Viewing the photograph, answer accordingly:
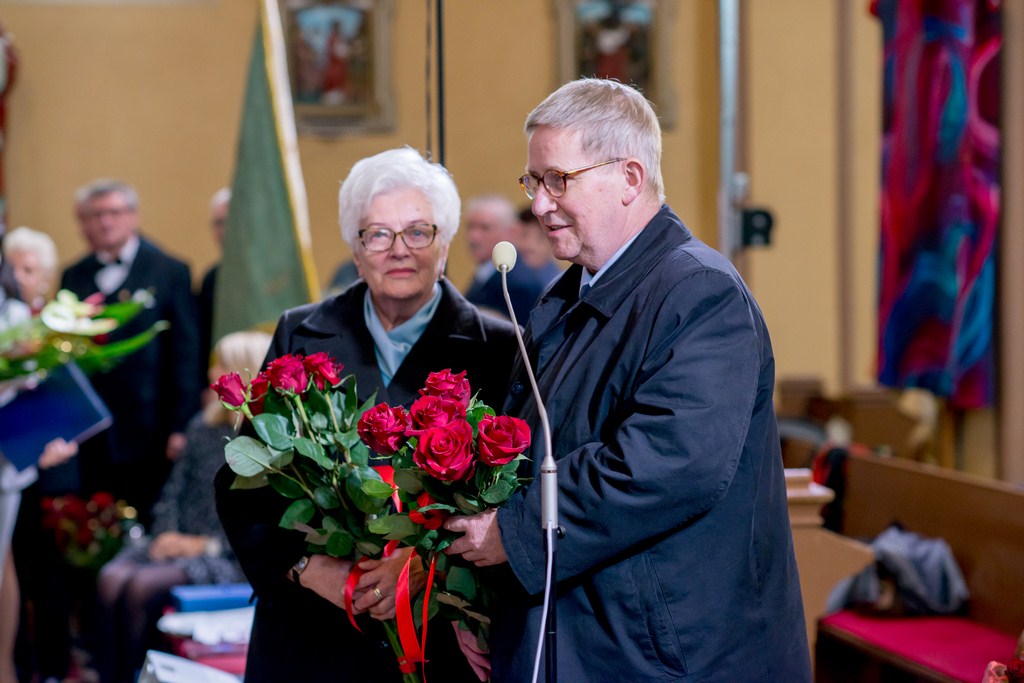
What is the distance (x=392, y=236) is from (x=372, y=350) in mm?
253

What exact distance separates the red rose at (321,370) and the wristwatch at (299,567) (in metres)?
0.37

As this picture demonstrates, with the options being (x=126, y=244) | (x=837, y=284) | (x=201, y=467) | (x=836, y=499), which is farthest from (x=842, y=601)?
(x=837, y=284)

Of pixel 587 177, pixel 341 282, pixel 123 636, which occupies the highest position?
pixel 587 177

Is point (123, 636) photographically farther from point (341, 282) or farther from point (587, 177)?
point (587, 177)

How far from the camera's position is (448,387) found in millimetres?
2029

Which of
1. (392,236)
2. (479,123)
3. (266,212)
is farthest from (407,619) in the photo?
(479,123)

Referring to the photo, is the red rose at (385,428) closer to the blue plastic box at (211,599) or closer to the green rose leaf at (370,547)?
the green rose leaf at (370,547)

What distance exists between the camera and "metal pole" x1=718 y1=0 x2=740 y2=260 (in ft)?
13.5

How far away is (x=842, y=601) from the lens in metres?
4.22

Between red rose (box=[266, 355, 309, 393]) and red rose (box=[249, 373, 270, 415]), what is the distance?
0.04 feet

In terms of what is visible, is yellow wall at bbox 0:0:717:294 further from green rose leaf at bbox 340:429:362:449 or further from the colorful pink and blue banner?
green rose leaf at bbox 340:429:362:449

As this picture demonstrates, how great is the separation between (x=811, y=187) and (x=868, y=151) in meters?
0.54

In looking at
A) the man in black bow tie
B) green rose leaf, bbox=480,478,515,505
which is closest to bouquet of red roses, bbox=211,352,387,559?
green rose leaf, bbox=480,478,515,505

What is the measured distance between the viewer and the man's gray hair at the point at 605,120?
6.49ft
